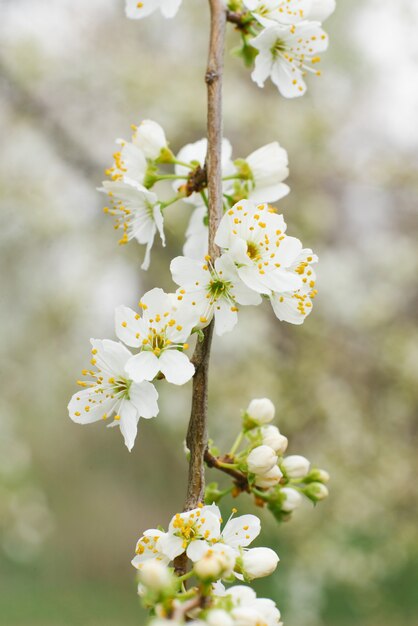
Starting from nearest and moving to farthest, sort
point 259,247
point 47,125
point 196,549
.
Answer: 1. point 196,549
2. point 259,247
3. point 47,125

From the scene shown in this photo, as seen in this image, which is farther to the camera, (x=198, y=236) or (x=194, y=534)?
(x=198, y=236)

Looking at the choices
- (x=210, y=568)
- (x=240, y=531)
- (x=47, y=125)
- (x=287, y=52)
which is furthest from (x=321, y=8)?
(x=47, y=125)

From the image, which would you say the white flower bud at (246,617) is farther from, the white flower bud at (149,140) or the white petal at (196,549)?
the white flower bud at (149,140)

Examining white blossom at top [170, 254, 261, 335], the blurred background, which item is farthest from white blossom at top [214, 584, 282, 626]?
the blurred background

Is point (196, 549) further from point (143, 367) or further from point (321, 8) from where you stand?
point (321, 8)

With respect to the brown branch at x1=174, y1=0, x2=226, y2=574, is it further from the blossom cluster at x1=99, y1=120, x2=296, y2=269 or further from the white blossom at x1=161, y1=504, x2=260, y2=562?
the blossom cluster at x1=99, y1=120, x2=296, y2=269

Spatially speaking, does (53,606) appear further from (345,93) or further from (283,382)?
(345,93)
